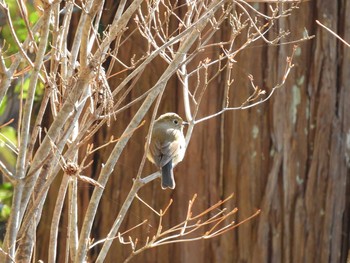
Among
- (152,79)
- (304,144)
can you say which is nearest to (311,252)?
(304,144)

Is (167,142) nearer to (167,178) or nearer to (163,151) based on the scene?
(163,151)

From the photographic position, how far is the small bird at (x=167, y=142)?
493 cm

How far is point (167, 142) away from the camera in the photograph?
5.16 metres

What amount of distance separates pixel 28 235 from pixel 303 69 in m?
2.71

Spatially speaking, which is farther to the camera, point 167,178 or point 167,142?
point 167,142

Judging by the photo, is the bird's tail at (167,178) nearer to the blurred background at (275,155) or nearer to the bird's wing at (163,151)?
the bird's wing at (163,151)

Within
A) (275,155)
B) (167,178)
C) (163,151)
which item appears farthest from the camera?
(275,155)

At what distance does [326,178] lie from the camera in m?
5.25

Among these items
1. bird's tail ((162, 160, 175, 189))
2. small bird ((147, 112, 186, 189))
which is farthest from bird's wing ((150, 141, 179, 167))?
bird's tail ((162, 160, 175, 189))

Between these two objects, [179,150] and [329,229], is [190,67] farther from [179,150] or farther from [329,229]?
[329,229]

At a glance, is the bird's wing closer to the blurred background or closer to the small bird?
the small bird

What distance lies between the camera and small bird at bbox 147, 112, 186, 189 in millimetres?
4930

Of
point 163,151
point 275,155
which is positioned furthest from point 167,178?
point 275,155

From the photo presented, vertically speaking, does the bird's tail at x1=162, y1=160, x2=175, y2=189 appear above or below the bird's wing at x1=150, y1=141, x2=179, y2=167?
below
